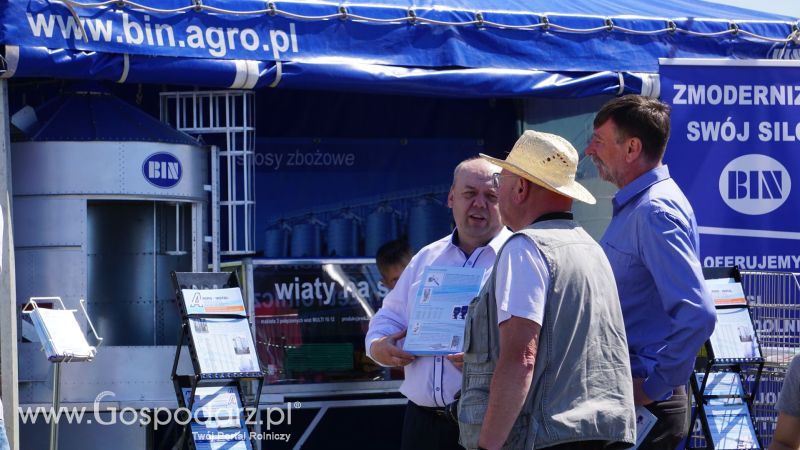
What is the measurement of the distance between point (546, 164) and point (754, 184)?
390 cm

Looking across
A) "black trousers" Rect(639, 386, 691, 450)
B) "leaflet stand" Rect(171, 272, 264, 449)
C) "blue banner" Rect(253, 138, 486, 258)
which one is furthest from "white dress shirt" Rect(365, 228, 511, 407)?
"blue banner" Rect(253, 138, 486, 258)

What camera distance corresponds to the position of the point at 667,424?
3.70 meters

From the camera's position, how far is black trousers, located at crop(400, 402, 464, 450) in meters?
4.48

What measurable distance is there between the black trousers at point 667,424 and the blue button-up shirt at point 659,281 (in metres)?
0.09

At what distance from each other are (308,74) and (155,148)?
976mm

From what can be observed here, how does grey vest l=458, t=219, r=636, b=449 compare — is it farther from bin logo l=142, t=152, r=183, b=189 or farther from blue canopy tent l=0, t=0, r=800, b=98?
bin logo l=142, t=152, r=183, b=189

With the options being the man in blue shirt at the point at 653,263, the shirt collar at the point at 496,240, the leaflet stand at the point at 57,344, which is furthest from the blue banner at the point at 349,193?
the man in blue shirt at the point at 653,263

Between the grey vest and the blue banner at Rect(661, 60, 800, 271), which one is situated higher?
the blue banner at Rect(661, 60, 800, 271)

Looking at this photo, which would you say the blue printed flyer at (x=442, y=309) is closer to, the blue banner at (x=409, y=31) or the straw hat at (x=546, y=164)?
the straw hat at (x=546, y=164)

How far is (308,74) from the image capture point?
685cm

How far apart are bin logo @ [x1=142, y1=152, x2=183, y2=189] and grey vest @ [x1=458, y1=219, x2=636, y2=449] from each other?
396cm

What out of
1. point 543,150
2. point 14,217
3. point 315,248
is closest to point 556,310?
point 543,150

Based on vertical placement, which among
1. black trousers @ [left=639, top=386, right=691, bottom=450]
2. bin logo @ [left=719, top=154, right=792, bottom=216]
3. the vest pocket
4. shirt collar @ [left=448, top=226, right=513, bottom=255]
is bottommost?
black trousers @ [left=639, top=386, right=691, bottom=450]

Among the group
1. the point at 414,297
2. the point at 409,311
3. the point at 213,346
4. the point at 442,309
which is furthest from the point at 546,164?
the point at 213,346
